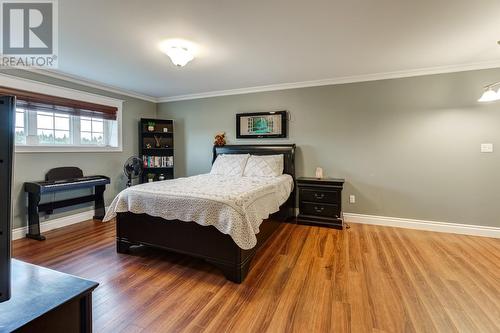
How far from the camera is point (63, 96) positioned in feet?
12.0

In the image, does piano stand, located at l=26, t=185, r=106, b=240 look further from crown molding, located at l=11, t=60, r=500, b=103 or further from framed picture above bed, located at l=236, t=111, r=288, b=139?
framed picture above bed, located at l=236, t=111, r=288, b=139

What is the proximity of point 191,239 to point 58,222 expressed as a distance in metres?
2.64

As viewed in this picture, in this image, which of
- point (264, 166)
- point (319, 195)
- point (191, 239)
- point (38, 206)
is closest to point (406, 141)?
point (319, 195)

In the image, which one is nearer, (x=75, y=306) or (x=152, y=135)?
(x=75, y=306)

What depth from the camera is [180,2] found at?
6.40 ft

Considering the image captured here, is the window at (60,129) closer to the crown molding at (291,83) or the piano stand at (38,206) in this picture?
the crown molding at (291,83)

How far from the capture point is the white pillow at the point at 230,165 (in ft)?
13.2

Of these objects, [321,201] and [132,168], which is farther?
[132,168]

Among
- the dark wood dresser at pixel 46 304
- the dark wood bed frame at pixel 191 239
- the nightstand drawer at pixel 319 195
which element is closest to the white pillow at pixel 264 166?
the nightstand drawer at pixel 319 195

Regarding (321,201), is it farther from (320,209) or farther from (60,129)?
(60,129)

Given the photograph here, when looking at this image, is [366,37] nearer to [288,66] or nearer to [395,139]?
[288,66]

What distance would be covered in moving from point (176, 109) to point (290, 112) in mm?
2534

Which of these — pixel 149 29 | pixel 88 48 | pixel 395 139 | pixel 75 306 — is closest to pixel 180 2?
pixel 149 29

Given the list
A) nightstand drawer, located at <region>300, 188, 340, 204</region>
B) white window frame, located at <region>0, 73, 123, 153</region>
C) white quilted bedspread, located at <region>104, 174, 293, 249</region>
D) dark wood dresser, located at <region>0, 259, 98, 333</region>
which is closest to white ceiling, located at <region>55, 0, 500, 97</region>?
white window frame, located at <region>0, 73, 123, 153</region>
